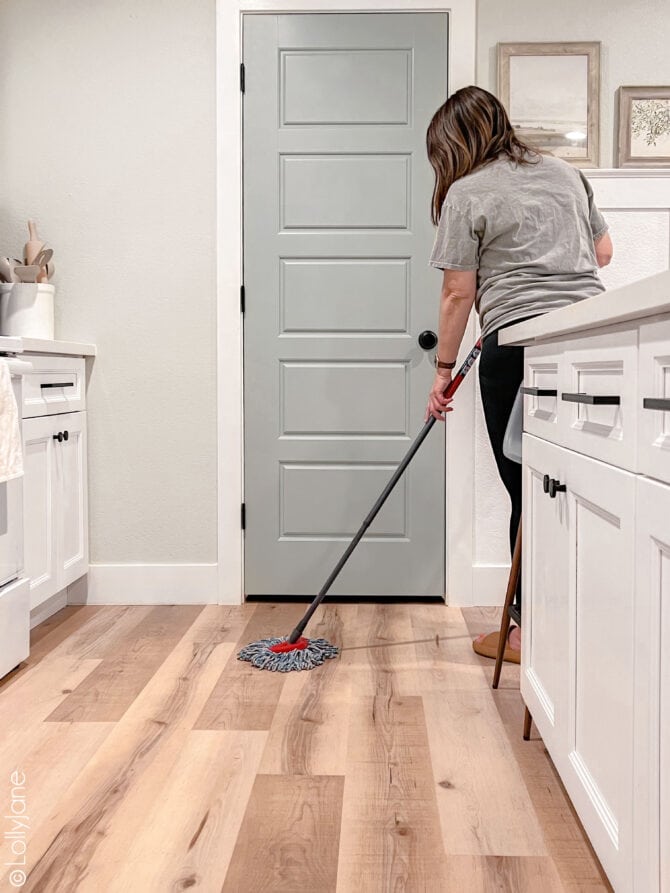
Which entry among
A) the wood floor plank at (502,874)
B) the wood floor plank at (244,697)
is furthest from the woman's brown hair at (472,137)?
the wood floor plank at (502,874)

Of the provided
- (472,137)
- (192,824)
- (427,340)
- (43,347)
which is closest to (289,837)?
(192,824)

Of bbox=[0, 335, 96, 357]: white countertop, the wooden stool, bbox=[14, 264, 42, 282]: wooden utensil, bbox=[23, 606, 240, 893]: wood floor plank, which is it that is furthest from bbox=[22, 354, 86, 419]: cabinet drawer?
the wooden stool

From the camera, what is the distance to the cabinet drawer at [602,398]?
1219mm

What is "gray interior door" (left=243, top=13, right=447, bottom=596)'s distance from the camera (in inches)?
129

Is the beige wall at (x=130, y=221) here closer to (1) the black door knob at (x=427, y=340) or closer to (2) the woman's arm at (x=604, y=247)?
(1) the black door knob at (x=427, y=340)

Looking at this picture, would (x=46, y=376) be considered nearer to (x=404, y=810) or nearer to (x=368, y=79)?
(x=368, y=79)

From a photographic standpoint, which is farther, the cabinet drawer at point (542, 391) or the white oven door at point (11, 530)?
the white oven door at point (11, 530)

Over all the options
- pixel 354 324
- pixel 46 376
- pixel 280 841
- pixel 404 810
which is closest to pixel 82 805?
pixel 280 841

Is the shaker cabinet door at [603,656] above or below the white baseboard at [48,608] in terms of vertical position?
above

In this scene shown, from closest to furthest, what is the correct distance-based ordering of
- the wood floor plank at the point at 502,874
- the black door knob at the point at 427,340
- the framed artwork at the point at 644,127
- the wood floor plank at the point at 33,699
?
the wood floor plank at the point at 502,874
the wood floor plank at the point at 33,699
the framed artwork at the point at 644,127
the black door knob at the point at 427,340

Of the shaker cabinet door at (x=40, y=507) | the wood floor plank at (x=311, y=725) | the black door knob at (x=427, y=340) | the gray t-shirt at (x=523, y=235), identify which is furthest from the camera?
the black door knob at (x=427, y=340)

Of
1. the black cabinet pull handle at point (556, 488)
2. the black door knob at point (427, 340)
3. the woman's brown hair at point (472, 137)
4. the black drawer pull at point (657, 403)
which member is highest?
the woman's brown hair at point (472, 137)

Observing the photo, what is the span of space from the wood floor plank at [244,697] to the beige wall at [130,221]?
0.72 metres

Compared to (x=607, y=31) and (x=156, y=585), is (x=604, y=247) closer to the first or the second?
(x=607, y=31)
